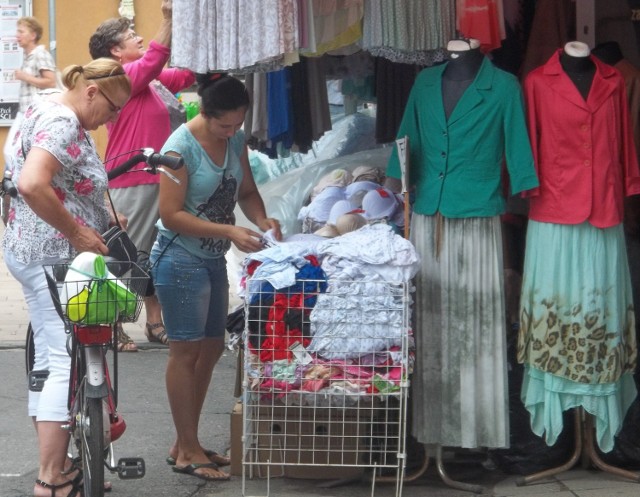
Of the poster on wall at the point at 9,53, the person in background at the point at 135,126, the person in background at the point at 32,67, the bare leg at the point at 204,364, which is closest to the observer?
the bare leg at the point at 204,364

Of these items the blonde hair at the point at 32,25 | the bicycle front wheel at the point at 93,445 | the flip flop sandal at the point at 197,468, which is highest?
the blonde hair at the point at 32,25

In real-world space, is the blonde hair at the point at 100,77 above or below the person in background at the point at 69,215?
above

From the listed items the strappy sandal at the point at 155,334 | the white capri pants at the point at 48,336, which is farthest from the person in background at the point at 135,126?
the white capri pants at the point at 48,336

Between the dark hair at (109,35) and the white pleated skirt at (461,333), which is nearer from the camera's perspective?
the white pleated skirt at (461,333)

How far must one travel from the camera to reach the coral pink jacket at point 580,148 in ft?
16.4

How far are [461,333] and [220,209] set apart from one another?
1.17 meters

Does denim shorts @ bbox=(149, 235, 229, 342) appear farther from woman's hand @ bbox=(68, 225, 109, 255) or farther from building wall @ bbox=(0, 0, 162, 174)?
building wall @ bbox=(0, 0, 162, 174)

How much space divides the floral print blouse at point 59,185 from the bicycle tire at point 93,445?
62cm

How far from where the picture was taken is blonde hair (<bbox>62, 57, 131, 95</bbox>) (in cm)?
458

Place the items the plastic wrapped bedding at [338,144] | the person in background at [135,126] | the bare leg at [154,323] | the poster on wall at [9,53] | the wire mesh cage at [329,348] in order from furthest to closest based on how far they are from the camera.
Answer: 1. the poster on wall at [9,53]
2. the plastic wrapped bedding at [338,144]
3. the bare leg at [154,323]
4. the person in background at [135,126]
5. the wire mesh cage at [329,348]

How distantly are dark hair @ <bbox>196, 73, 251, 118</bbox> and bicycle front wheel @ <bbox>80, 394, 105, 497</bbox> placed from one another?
1378 mm

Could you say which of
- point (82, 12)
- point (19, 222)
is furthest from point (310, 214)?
point (82, 12)

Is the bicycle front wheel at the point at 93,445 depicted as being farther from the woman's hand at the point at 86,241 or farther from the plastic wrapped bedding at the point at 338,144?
the plastic wrapped bedding at the point at 338,144

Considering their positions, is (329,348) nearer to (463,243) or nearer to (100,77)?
(463,243)
